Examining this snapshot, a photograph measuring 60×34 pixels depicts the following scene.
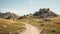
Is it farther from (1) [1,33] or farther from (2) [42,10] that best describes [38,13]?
(1) [1,33]

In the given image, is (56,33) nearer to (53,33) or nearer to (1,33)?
(53,33)

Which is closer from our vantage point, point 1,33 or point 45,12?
point 1,33

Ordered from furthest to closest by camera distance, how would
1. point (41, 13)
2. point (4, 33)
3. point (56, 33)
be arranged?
point (41, 13) < point (56, 33) < point (4, 33)

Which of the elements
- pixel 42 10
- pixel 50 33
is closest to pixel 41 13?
pixel 42 10

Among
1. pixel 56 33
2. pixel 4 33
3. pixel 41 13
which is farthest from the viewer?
pixel 41 13

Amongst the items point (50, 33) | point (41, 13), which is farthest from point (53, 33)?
point (41, 13)

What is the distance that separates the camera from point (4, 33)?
28875 mm

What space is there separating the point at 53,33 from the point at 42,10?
537 feet

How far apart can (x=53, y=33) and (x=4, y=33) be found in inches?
450

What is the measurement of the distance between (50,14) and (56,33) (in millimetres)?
168232

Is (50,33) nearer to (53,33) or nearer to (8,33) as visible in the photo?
(53,33)

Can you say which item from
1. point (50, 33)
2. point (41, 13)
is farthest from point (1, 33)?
point (41, 13)

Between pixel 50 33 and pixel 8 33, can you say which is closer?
pixel 8 33

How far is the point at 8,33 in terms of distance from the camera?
28.9 m
